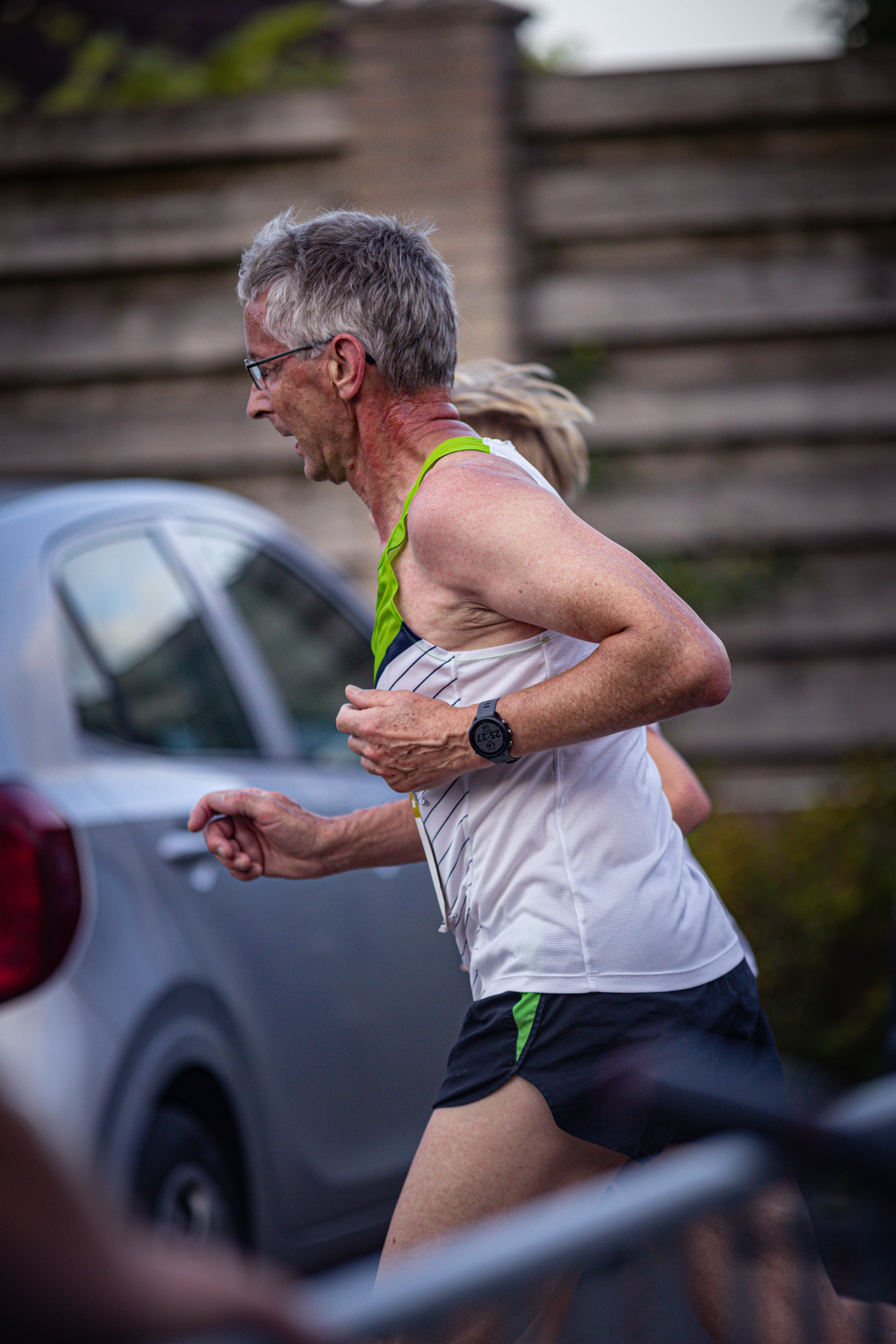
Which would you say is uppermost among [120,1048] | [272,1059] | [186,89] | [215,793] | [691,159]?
[186,89]

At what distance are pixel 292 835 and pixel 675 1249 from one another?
4.19 feet

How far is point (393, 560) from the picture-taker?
75.1 inches

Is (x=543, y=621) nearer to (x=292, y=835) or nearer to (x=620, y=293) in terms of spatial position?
(x=292, y=835)

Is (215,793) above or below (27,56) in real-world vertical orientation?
below

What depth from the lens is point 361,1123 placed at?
299cm

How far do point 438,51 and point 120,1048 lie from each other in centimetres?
396

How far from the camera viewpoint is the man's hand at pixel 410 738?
1805 millimetres

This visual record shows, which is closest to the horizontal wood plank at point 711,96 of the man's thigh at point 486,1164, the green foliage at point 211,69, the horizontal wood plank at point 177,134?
the horizontal wood plank at point 177,134

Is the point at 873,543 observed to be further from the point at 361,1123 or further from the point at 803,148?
the point at 361,1123

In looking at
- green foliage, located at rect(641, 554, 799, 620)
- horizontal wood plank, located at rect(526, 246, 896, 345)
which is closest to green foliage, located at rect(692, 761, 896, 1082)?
green foliage, located at rect(641, 554, 799, 620)

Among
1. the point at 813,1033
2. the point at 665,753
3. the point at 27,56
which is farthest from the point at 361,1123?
the point at 27,56

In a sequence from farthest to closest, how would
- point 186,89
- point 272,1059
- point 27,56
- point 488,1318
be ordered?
1. point 27,56
2. point 186,89
3. point 272,1059
4. point 488,1318

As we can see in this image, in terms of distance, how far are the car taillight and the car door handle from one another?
28 centimetres

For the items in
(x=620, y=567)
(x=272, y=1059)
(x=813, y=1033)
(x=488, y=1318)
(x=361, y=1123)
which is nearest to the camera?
(x=488, y=1318)
